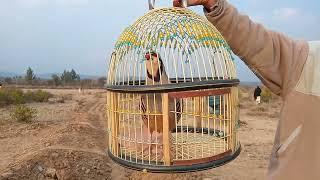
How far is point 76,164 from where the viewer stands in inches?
283

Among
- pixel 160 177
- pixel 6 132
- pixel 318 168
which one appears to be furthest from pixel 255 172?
pixel 6 132

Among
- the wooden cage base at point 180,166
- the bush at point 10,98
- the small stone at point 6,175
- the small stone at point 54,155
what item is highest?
the wooden cage base at point 180,166

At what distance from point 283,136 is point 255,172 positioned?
6.50 meters

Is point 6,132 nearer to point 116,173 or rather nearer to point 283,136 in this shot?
point 116,173

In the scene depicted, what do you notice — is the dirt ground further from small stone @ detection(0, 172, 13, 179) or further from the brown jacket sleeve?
the brown jacket sleeve

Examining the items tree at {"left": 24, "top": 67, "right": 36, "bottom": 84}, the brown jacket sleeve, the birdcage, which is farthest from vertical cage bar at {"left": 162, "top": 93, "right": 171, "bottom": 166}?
tree at {"left": 24, "top": 67, "right": 36, "bottom": 84}

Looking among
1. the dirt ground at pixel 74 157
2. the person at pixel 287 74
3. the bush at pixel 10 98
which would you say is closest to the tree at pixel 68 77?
the bush at pixel 10 98

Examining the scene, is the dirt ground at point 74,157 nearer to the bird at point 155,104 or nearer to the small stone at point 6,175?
the small stone at point 6,175

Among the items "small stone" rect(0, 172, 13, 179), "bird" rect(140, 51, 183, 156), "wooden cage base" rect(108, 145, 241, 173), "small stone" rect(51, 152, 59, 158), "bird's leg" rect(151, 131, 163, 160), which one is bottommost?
"small stone" rect(0, 172, 13, 179)

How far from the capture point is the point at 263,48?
1729mm

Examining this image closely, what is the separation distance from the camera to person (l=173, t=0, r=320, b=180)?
1699 millimetres

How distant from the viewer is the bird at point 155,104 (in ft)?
11.7

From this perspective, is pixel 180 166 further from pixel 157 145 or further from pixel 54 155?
pixel 54 155

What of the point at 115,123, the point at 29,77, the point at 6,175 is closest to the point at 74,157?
the point at 6,175
